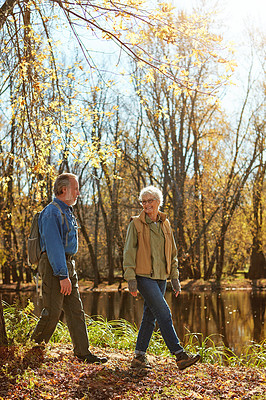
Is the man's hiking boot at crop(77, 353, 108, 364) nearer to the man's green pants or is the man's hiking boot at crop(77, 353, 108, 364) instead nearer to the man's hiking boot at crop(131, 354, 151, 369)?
the man's green pants

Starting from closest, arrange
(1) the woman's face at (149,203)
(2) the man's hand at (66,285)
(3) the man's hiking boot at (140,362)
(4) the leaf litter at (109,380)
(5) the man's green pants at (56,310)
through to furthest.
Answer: (4) the leaf litter at (109,380) < (2) the man's hand at (66,285) < (5) the man's green pants at (56,310) < (3) the man's hiking boot at (140,362) < (1) the woman's face at (149,203)

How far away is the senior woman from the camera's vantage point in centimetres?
456

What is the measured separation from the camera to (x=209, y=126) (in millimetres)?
25734

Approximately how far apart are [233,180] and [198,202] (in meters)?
2.52

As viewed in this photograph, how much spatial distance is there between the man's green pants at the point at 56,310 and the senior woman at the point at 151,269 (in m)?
0.58

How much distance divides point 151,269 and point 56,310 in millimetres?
1046

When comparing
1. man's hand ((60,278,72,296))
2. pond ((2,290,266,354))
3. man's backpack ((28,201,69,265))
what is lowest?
pond ((2,290,266,354))

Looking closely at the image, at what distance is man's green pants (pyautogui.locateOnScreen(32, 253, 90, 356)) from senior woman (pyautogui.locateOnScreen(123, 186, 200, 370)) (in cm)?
58

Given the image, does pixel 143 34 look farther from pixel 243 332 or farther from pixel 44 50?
pixel 243 332

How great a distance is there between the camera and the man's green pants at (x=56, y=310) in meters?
4.47

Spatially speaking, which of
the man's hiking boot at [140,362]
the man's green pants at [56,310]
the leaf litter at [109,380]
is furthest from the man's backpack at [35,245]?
the man's hiking boot at [140,362]

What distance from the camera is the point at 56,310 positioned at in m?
→ 4.51

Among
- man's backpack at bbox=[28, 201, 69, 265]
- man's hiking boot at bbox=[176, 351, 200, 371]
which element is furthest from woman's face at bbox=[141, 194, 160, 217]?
man's hiking boot at bbox=[176, 351, 200, 371]

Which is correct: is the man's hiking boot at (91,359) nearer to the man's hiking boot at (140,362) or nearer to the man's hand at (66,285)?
the man's hiking boot at (140,362)
